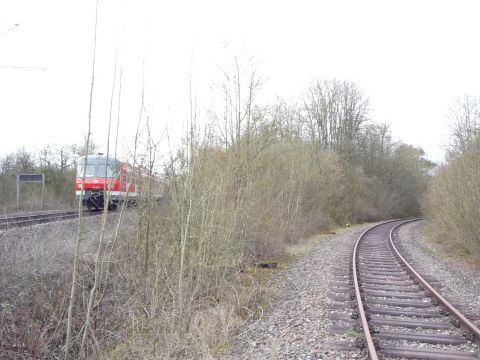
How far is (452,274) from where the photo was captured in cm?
1137

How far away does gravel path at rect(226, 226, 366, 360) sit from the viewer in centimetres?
549

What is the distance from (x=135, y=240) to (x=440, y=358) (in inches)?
216

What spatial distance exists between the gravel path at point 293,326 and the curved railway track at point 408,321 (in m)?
0.52

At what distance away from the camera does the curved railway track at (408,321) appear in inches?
208

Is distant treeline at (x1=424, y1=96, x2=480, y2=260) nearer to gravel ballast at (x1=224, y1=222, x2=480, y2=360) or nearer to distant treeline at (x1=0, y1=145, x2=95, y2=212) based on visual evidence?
gravel ballast at (x1=224, y1=222, x2=480, y2=360)

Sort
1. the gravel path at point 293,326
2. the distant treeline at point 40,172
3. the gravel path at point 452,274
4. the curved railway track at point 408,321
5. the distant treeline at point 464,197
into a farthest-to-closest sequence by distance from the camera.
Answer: the distant treeline at point 40,172, the distant treeline at point 464,197, the gravel path at point 452,274, the gravel path at point 293,326, the curved railway track at point 408,321

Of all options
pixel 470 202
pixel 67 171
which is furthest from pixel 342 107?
pixel 470 202

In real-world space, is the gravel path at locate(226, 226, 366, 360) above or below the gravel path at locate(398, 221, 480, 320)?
below

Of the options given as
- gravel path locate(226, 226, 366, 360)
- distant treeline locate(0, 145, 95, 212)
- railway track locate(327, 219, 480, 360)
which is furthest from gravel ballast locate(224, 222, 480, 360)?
distant treeline locate(0, 145, 95, 212)

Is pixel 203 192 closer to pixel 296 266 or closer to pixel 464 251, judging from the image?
pixel 296 266

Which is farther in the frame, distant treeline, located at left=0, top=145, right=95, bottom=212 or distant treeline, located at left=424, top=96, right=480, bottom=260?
distant treeline, located at left=0, top=145, right=95, bottom=212

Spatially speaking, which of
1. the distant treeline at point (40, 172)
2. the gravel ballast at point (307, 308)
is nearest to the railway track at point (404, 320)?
the gravel ballast at point (307, 308)

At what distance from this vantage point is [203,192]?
7.64 metres

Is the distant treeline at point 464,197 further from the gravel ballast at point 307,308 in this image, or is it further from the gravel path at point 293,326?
the gravel path at point 293,326
